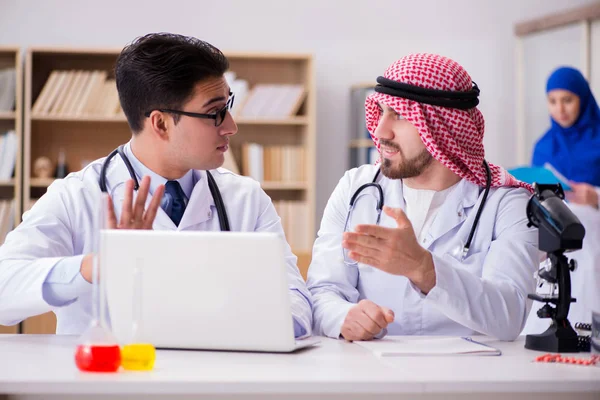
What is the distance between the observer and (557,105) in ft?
15.0

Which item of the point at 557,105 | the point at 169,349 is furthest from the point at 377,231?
the point at 557,105

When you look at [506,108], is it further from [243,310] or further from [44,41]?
[243,310]

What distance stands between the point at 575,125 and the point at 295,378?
145 inches

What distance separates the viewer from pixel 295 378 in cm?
132

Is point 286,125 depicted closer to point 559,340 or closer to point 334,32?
point 334,32

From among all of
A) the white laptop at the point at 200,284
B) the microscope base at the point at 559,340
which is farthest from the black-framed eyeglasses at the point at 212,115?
the microscope base at the point at 559,340

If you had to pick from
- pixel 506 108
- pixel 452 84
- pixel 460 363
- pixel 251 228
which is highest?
pixel 506 108

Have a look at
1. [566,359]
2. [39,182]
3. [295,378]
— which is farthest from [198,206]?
[39,182]

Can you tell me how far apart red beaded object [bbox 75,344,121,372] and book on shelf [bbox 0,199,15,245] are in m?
3.65

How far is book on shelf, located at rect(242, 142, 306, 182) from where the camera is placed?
16.6 feet

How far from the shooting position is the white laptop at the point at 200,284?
1.48 metres

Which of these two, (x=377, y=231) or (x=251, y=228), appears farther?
(x=251, y=228)

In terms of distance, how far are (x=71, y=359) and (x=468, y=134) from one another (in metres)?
1.26

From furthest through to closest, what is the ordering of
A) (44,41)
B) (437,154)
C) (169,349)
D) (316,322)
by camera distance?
(44,41) → (437,154) → (316,322) → (169,349)
